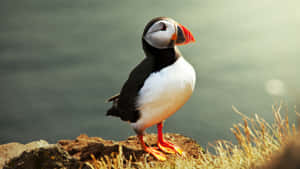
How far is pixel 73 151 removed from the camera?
4.14 metres

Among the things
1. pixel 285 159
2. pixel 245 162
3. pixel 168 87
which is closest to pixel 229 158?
pixel 245 162

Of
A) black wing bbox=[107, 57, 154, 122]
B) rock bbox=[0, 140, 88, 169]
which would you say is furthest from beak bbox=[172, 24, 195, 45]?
rock bbox=[0, 140, 88, 169]

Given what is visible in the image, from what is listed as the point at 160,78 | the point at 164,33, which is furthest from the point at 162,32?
the point at 160,78

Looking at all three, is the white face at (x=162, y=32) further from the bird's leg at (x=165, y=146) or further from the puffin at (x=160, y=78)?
the bird's leg at (x=165, y=146)

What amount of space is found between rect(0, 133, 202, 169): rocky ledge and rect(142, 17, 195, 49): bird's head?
117 cm

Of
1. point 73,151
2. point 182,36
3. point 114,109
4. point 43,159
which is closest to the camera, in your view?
point 43,159

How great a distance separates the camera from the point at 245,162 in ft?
8.18

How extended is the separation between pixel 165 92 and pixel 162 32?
25.1 inches

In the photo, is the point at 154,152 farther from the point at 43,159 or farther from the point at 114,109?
the point at 43,159

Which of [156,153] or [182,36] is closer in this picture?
[182,36]

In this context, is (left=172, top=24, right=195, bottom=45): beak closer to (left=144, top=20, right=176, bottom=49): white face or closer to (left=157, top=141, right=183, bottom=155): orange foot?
(left=144, top=20, right=176, bottom=49): white face

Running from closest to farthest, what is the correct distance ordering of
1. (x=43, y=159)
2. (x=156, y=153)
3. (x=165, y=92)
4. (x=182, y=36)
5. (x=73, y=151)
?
(x=43, y=159), (x=165, y=92), (x=182, y=36), (x=156, y=153), (x=73, y=151)

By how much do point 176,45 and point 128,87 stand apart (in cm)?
72

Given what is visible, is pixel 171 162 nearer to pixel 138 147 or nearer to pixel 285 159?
pixel 138 147
